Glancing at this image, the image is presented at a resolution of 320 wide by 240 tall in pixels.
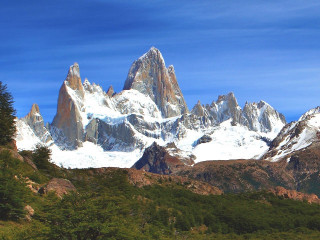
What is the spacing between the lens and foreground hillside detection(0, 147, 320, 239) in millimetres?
44281

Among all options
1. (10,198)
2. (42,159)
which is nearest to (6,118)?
(42,159)

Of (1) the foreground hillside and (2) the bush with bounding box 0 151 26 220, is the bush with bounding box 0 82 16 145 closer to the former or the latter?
(1) the foreground hillside

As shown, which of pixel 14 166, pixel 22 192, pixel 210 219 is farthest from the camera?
pixel 210 219

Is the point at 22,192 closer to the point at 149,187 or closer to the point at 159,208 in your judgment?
the point at 159,208

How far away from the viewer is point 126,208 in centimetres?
5831

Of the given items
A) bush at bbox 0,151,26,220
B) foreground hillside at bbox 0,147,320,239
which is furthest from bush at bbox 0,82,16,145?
bush at bbox 0,151,26,220

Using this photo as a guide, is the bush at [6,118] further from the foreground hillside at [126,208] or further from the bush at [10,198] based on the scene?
the bush at [10,198]

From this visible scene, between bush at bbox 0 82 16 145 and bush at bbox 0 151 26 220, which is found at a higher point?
bush at bbox 0 82 16 145

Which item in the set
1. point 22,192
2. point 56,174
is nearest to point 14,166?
point 22,192

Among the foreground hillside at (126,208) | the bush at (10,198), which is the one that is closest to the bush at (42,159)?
the foreground hillside at (126,208)

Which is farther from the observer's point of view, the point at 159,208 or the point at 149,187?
the point at 149,187

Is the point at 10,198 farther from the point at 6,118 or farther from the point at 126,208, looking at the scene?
the point at 6,118

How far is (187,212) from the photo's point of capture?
10844 centimetres

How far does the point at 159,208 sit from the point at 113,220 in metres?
59.2
